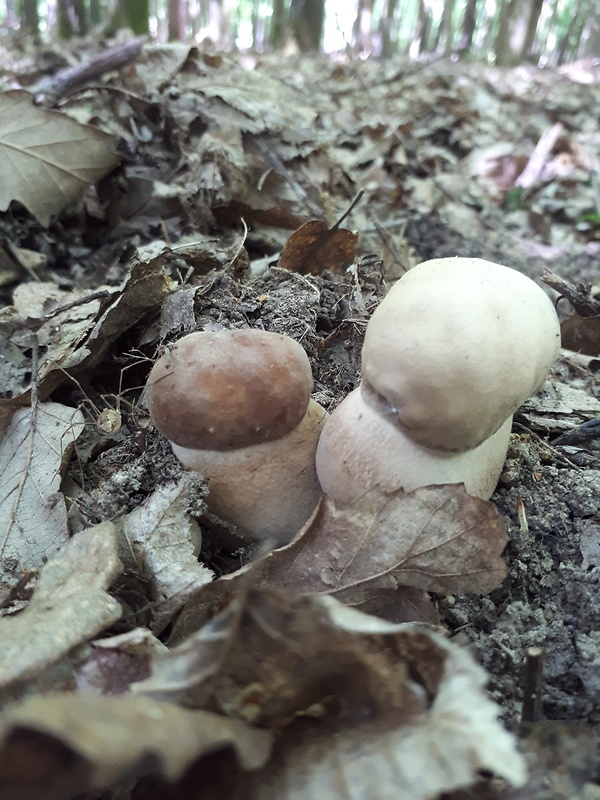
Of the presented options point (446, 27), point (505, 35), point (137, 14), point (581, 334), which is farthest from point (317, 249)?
point (446, 27)

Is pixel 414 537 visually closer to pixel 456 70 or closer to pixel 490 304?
pixel 490 304

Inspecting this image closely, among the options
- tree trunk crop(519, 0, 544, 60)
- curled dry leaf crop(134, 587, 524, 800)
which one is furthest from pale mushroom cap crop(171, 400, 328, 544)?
tree trunk crop(519, 0, 544, 60)

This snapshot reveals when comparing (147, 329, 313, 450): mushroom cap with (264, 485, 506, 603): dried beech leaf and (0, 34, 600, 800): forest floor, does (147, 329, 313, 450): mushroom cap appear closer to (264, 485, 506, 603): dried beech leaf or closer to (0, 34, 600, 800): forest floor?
(0, 34, 600, 800): forest floor

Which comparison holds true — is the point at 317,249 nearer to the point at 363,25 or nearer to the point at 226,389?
the point at 226,389

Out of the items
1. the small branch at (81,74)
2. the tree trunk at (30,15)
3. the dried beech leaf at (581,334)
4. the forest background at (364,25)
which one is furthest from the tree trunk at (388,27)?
the dried beech leaf at (581,334)

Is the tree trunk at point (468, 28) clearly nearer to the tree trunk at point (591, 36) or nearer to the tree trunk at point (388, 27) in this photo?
the tree trunk at point (388, 27)

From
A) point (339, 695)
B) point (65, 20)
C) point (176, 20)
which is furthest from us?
point (176, 20)

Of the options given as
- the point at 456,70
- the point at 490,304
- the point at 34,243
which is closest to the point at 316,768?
the point at 490,304
